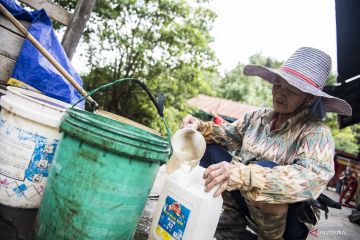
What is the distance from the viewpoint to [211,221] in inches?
64.6

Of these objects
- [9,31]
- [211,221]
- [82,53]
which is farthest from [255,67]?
[82,53]

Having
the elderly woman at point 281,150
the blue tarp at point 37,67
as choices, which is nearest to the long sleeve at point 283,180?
the elderly woman at point 281,150

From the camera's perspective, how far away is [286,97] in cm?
214

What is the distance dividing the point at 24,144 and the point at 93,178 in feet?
1.93

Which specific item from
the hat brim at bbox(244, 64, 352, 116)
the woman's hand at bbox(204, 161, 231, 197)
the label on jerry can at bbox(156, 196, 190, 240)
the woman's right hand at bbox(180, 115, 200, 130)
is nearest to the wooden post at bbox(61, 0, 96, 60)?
the woman's right hand at bbox(180, 115, 200, 130)

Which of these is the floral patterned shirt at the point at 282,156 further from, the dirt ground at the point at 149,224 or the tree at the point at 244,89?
the tree at the point at 244,89

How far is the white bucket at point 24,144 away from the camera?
5.09 feet

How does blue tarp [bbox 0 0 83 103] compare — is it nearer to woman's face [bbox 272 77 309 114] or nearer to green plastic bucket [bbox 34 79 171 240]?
green plastic bucket [bbox 34 79 171 240]

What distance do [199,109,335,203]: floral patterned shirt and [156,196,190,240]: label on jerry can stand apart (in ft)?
0.98

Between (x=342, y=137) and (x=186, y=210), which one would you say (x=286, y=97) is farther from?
(x=342, y=137)

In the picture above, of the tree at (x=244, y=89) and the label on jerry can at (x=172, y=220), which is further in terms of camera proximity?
the tree at (x=244, y=89)

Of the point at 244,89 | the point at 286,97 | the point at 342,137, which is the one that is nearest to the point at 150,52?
the point at 286,97

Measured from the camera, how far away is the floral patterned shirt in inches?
64.2

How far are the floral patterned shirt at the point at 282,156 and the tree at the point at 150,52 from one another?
3.87 m
